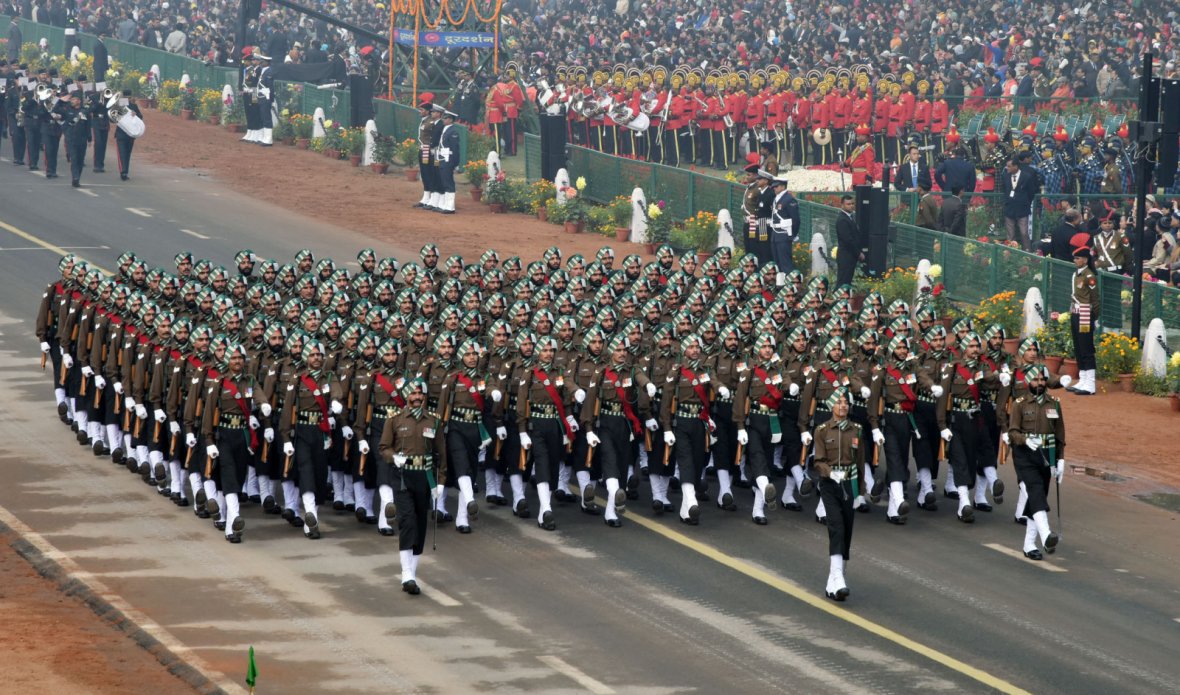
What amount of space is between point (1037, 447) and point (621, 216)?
18669mm

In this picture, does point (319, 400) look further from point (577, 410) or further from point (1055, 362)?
point (1055, 362)

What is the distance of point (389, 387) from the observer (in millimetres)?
21016

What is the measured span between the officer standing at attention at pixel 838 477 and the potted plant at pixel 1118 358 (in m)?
10.2

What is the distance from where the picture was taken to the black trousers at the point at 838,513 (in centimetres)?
1841

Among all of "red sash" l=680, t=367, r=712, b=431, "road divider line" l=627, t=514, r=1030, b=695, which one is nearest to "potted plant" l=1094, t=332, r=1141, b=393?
"red sash" l=680, t=367, r=712, b=431

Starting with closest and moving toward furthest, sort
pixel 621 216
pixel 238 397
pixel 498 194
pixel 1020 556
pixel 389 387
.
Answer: pixel 1020 556, pixel 238 397, pixel 389 387, pixel 621 216, pixel 498 194

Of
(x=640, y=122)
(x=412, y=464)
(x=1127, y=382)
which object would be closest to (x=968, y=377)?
(x=412, y=464)

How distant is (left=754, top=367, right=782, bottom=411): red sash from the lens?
2147cm

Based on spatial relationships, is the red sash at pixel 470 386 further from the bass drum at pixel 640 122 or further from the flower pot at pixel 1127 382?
the bass drum at pixel 640 122

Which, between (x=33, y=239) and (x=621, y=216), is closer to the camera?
(x=33, y=239)

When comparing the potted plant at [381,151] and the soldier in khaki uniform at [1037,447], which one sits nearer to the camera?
the soldier in khaki uniform at [1037,447]

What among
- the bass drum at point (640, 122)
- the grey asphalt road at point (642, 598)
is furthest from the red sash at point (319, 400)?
the bass drum at point (640, 122)

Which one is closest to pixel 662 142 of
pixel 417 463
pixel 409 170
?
pixel 409 170

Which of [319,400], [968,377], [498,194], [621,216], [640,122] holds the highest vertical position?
[640,122]
